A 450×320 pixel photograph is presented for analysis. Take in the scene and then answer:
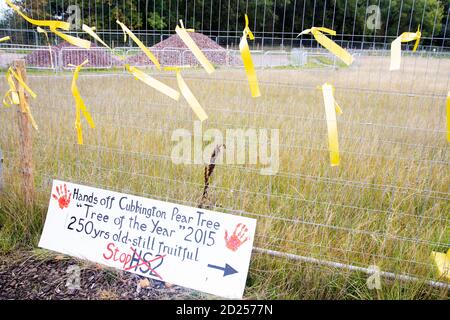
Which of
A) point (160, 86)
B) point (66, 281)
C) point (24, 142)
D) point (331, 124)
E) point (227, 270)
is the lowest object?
point (66, 281)

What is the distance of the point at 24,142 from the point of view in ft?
9.30

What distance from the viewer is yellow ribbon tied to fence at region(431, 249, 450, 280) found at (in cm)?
219

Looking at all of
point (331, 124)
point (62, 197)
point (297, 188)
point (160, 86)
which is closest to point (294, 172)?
point (297, 188)

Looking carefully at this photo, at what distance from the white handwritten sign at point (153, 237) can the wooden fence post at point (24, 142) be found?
286 millimetres

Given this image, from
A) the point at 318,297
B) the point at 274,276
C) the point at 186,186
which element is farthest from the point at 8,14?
the point at 318,297

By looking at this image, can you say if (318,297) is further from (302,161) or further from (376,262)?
(302,161)

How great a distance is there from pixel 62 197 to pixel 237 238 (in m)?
1.30

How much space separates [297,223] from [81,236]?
1451 millimetres

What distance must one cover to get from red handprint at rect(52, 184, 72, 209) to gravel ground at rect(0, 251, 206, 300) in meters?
0.36

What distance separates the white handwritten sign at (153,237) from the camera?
7.49ft

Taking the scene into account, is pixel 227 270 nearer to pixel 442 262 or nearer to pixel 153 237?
pixel 153 237

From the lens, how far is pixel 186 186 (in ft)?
9.33

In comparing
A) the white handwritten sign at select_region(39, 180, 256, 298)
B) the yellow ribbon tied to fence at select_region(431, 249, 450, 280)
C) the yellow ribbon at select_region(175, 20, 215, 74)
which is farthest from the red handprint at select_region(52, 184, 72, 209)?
the yellow ribbon tied to fence at select_region(431, 249, 450, 280)
